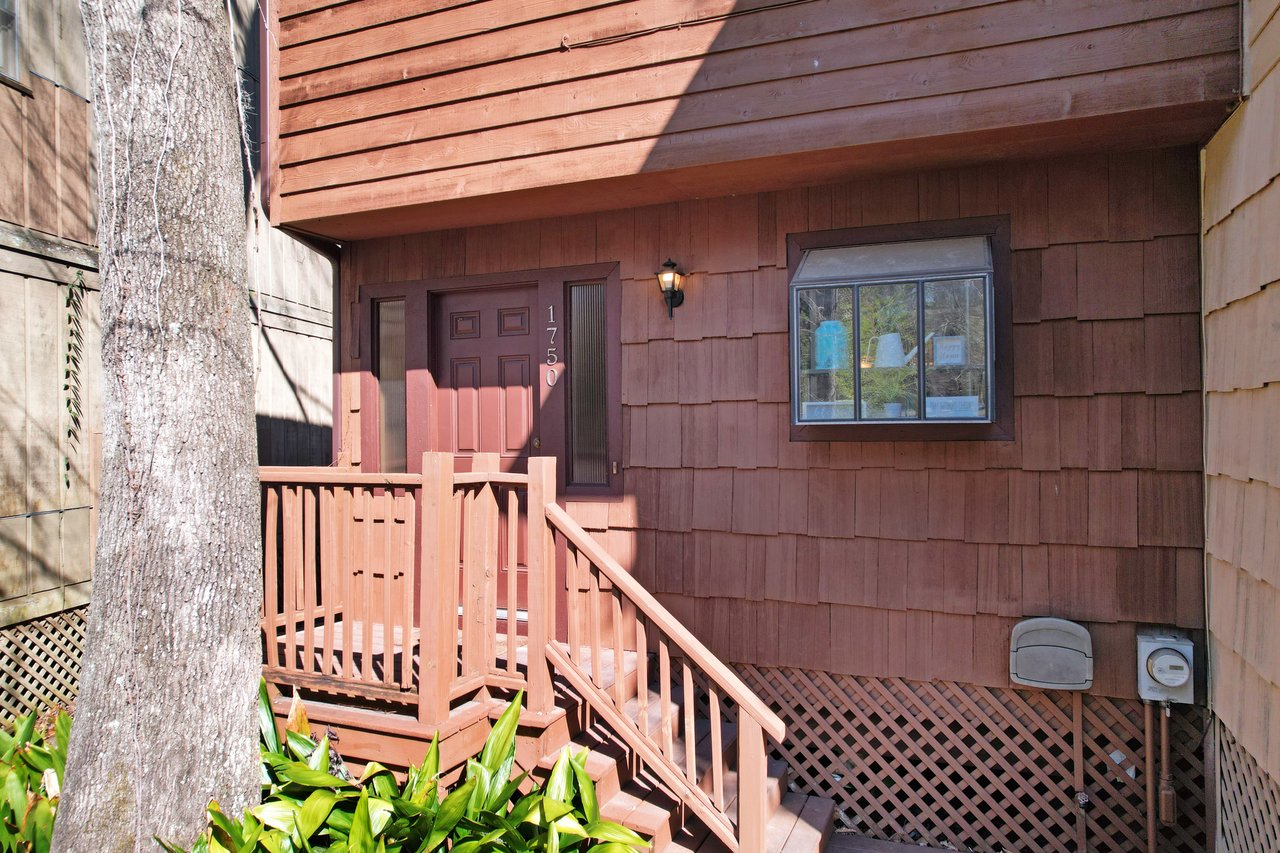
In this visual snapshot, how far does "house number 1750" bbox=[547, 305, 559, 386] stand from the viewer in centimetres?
439

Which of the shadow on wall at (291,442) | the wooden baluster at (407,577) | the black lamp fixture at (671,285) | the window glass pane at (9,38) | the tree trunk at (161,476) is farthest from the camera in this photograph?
the shadow on wall at (291,442)

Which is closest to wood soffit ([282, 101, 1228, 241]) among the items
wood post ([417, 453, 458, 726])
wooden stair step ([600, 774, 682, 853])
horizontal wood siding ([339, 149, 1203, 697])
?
horizontal wood siding ([339, 149, 1203, 697])

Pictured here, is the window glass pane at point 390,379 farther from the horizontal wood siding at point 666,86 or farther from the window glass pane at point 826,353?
the window glass pane at point 826,353

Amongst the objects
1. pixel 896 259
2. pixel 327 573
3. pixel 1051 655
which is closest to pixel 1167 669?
pixel 1051 655

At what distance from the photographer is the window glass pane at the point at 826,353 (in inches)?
140

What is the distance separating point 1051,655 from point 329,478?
10.8 ft

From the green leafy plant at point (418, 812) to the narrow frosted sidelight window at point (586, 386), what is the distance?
1616mm

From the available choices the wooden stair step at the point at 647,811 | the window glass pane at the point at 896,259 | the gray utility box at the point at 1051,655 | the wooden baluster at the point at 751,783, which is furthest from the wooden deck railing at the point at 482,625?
the window glass pane at the point at 896,259

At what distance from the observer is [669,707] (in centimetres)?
292

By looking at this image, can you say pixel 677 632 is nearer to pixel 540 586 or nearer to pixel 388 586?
pixel 540 586

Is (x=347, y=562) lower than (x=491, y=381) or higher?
lower

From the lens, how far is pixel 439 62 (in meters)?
4.01

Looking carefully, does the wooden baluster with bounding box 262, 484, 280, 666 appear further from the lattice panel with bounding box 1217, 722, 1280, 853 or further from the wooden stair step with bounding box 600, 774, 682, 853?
the lattice panel with bounding box 1217, 722, 1280, 853

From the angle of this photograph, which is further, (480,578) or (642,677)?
(480,578)
